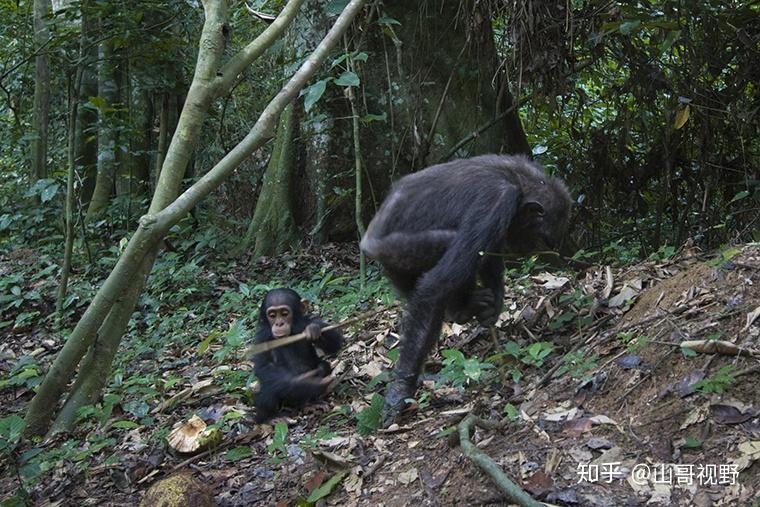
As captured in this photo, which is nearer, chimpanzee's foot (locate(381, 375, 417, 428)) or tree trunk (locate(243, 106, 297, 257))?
chimpanzee's foot (locate(381, 375, 417, 428))

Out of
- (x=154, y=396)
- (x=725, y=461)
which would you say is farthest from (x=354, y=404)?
(x=725, y=461)

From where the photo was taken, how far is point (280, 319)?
5551 millimetres

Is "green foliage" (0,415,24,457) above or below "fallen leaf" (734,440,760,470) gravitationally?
above

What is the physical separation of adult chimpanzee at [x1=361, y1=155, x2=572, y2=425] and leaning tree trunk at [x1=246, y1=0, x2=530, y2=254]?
3109mm

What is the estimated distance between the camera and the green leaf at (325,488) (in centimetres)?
389

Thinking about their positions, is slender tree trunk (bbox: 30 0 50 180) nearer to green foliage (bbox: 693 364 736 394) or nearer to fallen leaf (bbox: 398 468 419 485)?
fallen leaf (bbox: 398 468 419 485)

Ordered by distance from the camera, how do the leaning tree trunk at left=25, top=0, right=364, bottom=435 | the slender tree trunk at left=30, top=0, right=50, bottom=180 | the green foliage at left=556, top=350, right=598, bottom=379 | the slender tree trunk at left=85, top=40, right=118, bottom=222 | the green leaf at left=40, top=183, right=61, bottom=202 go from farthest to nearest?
1. the slender tree trunk at left=30, top=0, right=50, bottom=180
2. the slender tree trunk at left=85, top=40, right=118, bottom=222
3. the green leaf at left=40, top=183, right=61, bottom=202
4. the leaning tree trunk at left=25, top=0, right=364, bottom=435
5. the green foliage at left=556, top=350, right=598, bottom=379

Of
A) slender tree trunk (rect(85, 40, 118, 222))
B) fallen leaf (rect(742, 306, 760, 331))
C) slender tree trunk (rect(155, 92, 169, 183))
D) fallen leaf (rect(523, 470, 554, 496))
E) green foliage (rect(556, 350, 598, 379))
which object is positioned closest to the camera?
fallen leaf (rect(523, 470, 554, 496))

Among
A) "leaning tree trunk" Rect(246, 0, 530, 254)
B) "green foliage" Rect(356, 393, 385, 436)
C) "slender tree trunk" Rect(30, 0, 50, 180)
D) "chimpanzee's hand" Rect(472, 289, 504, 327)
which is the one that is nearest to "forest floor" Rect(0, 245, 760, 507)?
"green foliage" Rect(356, 393, 385, 436)

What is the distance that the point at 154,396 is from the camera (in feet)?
19.2

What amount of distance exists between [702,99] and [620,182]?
1.33 metres

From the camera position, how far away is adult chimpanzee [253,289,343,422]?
17.2 ft

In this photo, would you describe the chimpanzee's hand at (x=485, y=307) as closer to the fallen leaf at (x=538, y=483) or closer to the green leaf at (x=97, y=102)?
the fallen leaf at (x=538, y=483)

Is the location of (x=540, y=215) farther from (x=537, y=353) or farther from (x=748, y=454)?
(x=748, y=454)
